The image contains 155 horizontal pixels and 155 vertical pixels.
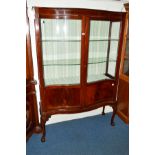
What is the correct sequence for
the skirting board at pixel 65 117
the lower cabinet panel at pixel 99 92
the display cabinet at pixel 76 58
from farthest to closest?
the skirting board at pixel 65 117, the lower cabinet panel at pixel 99 92, the display cabinet at pixel 76 58

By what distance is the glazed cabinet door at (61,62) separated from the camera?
6.53 feet

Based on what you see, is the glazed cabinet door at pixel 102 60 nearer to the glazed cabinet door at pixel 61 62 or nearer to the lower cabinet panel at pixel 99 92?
the lower cabinet panel at pixel 99 92

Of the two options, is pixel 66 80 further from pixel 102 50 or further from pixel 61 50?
pixel 102 50

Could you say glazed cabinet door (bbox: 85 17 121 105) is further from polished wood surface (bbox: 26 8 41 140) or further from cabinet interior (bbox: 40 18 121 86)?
polished wood surface (bbox: 26 8 41 140)

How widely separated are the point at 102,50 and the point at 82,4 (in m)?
0.74

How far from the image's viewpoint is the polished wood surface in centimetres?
202

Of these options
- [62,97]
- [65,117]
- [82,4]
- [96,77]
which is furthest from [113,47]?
[65,117]

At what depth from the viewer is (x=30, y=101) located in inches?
85.0

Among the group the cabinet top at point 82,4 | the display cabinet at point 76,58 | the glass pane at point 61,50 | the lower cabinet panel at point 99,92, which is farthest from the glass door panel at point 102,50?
the cabinet top at point 82,4

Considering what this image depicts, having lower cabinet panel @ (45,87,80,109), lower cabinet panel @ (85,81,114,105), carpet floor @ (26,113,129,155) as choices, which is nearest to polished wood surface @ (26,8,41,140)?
carpet floor @ (26,113,129,155)

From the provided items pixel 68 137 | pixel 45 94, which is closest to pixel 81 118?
pixel 68 137
